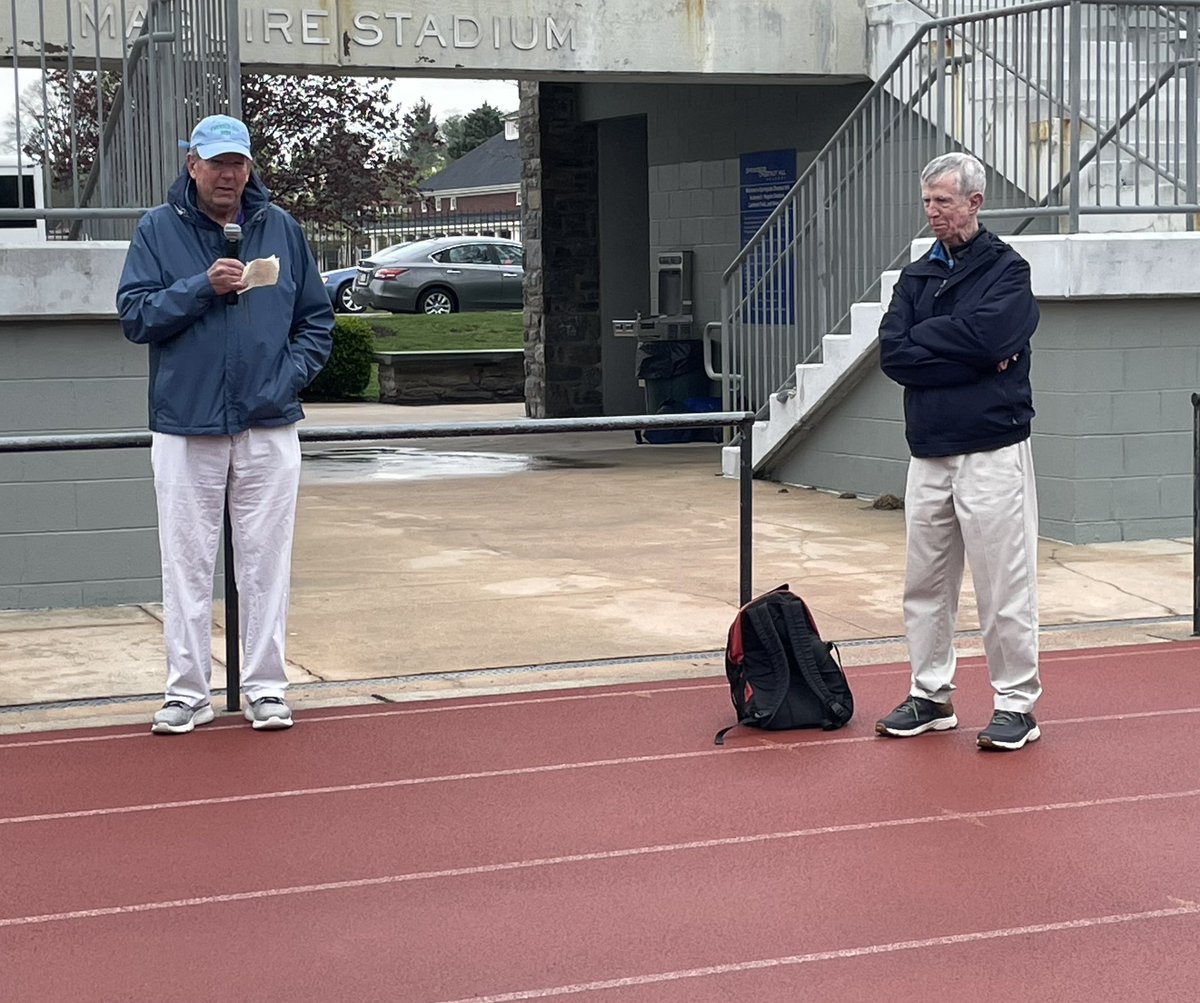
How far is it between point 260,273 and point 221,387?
16.8 inches

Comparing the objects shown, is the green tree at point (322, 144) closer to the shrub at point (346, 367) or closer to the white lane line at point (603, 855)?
the shrub at point (346, 367)

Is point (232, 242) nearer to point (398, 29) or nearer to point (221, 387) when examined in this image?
point (221, 387)

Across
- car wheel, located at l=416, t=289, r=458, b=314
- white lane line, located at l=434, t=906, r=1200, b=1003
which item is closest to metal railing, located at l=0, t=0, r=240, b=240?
white lane line, located at l=434, t=906, r=1200, b=1003

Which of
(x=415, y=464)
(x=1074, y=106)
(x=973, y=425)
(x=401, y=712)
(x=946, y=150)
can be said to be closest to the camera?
(x=973, y=425)

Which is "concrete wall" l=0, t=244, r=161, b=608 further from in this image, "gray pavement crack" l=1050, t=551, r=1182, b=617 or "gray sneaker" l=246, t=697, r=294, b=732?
"gray pavement crack" l=1050, t=551, r=1182, b=617

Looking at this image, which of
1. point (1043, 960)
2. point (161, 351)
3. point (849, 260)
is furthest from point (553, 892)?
point (849, 260)

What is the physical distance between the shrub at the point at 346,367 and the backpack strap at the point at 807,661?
1947cm

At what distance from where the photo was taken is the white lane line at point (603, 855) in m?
4.95

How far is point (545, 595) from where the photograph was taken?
9570mm

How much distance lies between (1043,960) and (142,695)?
3.94 m

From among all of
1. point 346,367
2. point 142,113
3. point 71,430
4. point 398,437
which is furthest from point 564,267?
point 398,437

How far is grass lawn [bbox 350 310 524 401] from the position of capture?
30.1 metres

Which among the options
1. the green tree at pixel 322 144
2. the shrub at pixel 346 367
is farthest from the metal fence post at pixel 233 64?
the green tree at pixel 322 144

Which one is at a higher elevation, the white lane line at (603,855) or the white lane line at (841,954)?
the white lane line at (603,855)
